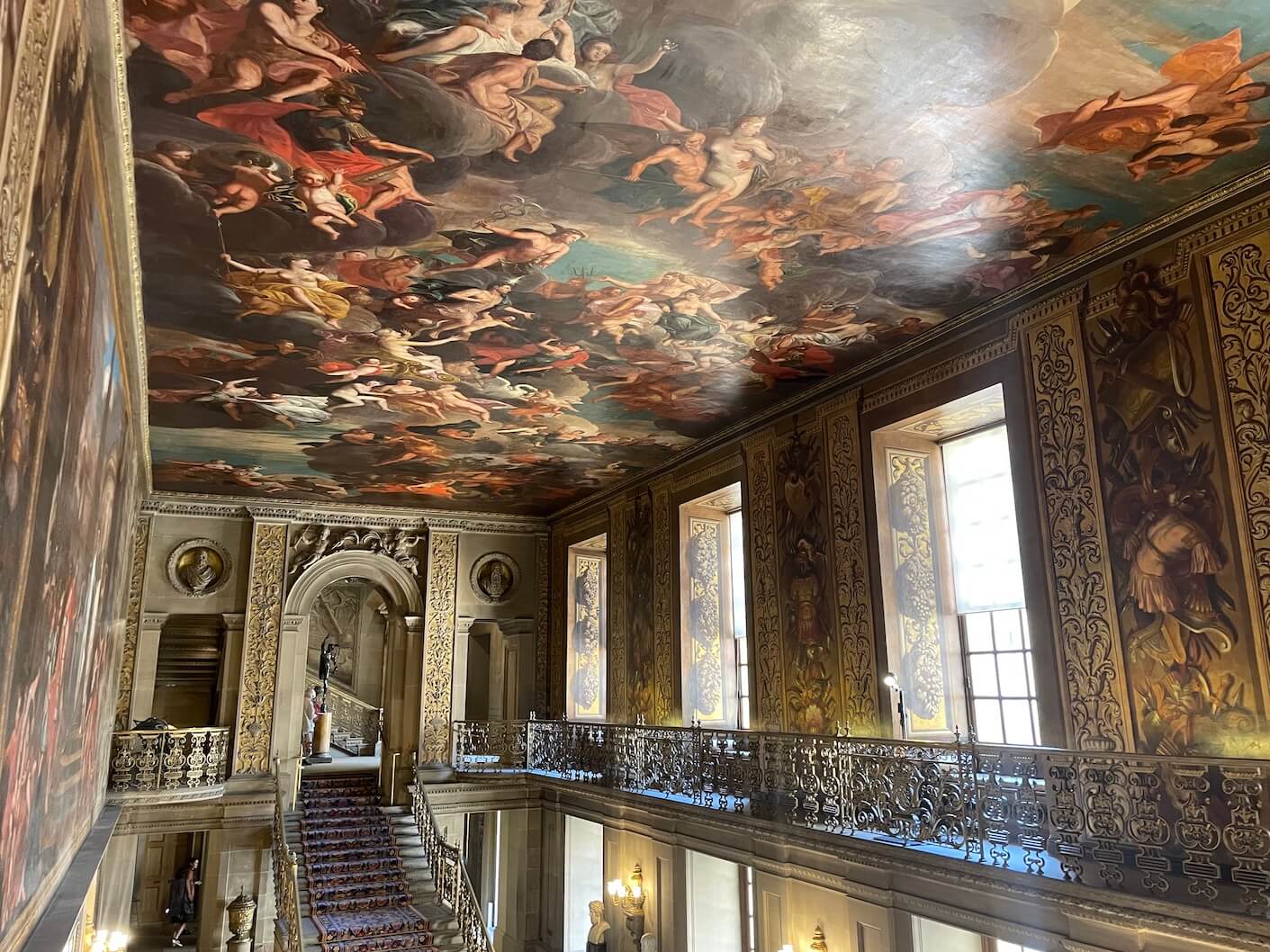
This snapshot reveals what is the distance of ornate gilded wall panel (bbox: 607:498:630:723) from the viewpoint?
15.8 meters

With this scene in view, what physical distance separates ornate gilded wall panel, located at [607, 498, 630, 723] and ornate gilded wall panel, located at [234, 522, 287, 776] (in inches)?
257

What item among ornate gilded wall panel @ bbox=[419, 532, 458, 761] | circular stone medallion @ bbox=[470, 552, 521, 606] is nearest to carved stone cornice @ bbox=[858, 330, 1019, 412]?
circular stone medallion @ bbox=[470, 552, 521, 606]

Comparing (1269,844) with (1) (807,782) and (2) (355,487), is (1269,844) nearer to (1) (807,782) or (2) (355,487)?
(1) (807,782)

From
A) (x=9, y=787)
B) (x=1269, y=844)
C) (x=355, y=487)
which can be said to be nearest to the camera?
(x=9, y=787)

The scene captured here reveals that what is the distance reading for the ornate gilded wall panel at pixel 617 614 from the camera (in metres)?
15.8

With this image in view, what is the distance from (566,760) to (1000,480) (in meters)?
9.59

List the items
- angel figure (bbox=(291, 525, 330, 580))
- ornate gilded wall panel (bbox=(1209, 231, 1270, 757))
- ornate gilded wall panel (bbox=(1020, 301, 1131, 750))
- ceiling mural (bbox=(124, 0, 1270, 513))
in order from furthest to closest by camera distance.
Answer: angel figure (bbox=(291, 525, 330, 580))
ornate gilded wall panel (bbox=(1020, 301, 1131, 750))
ornate gilded wall panel (bbox=(1209, 231, 1270, 757))
ceiling mural (bbox=(124, 0, 1270, 513))

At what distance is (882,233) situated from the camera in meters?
7.53

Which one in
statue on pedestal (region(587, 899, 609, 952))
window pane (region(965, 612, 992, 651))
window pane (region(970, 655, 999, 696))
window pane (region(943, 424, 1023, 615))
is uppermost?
window pane (region(943, 424, 1023, 615))

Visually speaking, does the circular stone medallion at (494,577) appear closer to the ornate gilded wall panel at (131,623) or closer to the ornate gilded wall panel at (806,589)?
the ornate gilded wall panel at (131,623)

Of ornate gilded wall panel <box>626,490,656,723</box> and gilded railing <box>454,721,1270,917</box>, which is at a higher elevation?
ornate gilded wall panel <box>626,490,656,723</box>

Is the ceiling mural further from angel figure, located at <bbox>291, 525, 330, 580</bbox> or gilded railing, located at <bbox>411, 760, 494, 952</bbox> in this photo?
gilded railing, located at <bbox>411, 760, 494, 952</bbox>

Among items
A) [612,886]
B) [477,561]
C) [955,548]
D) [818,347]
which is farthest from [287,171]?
[477,561]

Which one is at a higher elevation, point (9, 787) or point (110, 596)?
point (110, 596)
